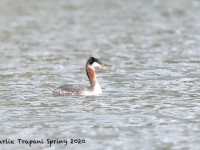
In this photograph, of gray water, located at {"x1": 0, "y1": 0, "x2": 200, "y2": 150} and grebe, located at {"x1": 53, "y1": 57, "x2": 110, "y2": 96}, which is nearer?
gray water, located at {"x1": 0, "y1": 0, "x2": 200, "y2": 150}

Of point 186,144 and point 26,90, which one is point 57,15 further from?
point 186,144

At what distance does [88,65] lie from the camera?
66.2 ft

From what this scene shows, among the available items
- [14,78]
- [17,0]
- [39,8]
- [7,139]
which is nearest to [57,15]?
[39,8]

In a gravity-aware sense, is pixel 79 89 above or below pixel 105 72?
below

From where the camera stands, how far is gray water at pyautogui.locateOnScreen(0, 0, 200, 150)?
50.3ft

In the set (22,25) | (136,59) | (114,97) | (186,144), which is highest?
(22,25)

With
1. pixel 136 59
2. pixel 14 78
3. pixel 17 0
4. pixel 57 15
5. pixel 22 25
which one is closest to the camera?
pixel 14 78

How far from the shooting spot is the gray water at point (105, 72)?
15.3 metres

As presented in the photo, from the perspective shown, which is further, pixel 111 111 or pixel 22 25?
pixel 22 25

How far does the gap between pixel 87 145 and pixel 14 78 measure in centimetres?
806

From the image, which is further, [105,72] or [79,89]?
[105,72]

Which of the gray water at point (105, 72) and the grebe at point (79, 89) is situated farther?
the grebe at point (79, 89)

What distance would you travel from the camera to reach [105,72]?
23.4 m

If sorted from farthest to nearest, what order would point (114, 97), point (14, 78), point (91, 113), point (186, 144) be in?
point (14, 78)
point (114, 97)
point (91, 113)
point (186, 144)
